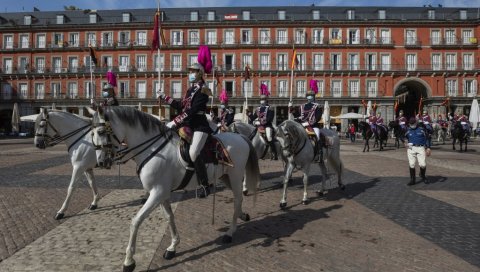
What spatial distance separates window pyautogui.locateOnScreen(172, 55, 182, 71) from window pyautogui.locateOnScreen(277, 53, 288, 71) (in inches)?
594

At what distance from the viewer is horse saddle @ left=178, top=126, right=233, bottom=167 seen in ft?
15.9

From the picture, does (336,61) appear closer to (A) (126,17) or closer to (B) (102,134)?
(A) (126,17)

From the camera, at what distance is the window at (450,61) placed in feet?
172

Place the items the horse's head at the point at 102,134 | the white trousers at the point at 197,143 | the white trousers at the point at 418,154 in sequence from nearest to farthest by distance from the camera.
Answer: the horse's head at the point at 102,134 < the white trousers at the point at 197,143 < the white trousers at the point at 418,154

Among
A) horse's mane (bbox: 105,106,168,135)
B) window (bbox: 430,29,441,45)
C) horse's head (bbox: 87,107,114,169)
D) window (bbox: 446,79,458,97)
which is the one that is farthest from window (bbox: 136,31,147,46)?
horse's head (bbox: 87,107,114,169)

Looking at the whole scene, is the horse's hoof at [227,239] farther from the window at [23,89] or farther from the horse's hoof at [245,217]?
the window at [23,89]

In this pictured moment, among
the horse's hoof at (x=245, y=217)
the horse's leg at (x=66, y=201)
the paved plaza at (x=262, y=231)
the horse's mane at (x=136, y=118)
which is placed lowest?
the paved plaza at (x=262, y=231)

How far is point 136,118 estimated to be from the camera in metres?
4.65

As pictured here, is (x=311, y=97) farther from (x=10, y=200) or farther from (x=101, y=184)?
(x=10, y=200)

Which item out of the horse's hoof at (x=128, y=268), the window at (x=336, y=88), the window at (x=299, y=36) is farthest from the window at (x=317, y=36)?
the horse's hoof at (x=128, y=268)

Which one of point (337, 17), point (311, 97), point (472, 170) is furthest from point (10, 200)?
point (337, 17)

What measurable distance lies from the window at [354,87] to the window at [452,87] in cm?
1340

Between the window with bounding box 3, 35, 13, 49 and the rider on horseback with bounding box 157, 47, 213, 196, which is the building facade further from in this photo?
the rider on horseback with bounding box 157, 47, 213, 196

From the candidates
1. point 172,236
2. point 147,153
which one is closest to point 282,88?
point 172,236
